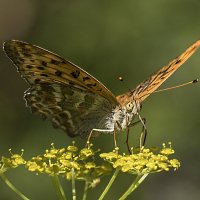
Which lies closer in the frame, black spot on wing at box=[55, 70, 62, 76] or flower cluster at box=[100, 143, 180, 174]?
flower cluster at box=[100, 143, 180, 174]

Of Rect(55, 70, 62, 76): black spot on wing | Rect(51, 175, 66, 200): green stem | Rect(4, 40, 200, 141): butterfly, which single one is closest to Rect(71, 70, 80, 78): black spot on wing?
Rect(4, 40, 200, 141): butterfly

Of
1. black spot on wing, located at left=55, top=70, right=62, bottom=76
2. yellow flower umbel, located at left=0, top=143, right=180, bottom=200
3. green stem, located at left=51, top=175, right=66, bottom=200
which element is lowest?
green stem, located at left=51, top=175, right=66, bottom=200

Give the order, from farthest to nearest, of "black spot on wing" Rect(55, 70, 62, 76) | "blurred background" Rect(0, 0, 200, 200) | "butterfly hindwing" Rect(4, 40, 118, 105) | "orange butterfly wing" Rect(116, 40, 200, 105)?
"blurred background" Rect(0, 0, 200, 200) < "black spot on wing" Rect(55, 70, 62, 76) < "butterfly hindwing" Rect(4, 40, 118, 105) < "orange butterfly wing" Rect(116, 40, 200, 105)

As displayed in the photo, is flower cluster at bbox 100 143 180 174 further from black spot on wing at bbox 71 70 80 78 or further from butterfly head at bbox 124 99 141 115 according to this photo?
black spot on wing at bbox 71 70 80 78

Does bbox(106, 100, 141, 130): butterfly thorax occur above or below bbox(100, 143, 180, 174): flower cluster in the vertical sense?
above

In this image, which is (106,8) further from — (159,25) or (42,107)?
(42,107)

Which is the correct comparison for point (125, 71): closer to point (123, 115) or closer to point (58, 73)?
point (123, 115)
